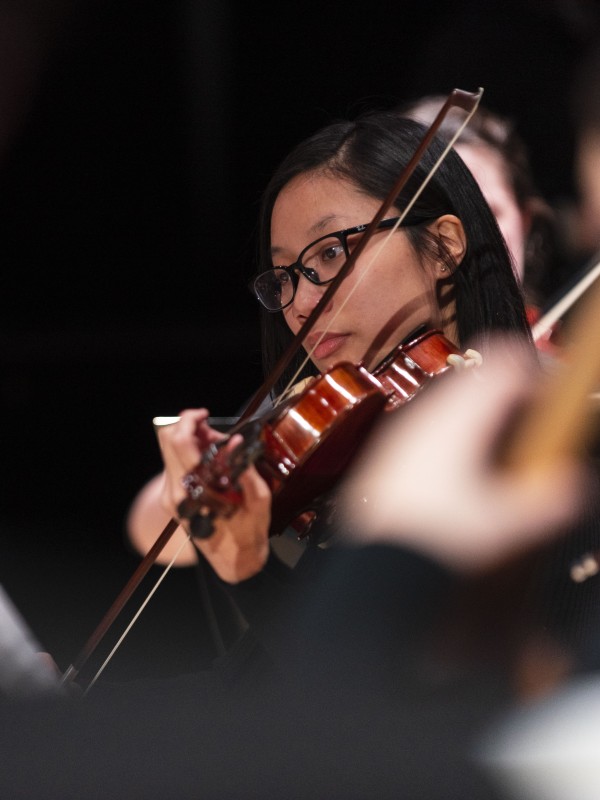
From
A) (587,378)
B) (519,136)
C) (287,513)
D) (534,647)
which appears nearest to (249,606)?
(287,513)

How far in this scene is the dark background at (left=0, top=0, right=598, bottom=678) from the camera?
6.34 feet

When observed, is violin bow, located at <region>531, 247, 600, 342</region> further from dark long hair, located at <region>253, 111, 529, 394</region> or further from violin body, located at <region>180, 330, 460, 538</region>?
violin body, located at <region>180, 330, 460, 538</region>

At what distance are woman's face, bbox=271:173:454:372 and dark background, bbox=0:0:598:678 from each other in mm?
927

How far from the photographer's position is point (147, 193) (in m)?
2.11

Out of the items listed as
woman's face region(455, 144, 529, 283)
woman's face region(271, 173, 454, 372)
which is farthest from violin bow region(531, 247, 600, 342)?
woman's face region(271, 173, 454, 372)

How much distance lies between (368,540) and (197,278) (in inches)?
56.3

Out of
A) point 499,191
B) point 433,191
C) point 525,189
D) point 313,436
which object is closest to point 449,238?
point 433,191

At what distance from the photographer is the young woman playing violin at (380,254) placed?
0.98 m

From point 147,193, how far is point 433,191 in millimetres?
1208

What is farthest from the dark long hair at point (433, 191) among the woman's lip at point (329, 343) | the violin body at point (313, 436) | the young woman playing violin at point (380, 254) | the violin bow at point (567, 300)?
the violin bow at point (567, 300)

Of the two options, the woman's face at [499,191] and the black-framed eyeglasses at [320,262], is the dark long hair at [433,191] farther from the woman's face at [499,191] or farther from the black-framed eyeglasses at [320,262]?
the woman's face at [499,191]

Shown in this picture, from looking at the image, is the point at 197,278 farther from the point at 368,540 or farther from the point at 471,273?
the point at 368,540

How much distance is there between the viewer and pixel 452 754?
0.44m

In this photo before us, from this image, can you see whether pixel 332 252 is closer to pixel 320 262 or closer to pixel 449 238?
pixel 320 262
